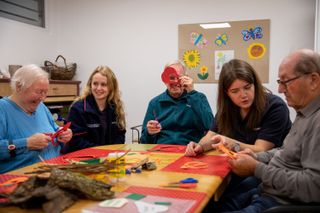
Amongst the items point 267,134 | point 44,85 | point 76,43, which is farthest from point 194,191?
point 76,43

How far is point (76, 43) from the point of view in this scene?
5.20 meters

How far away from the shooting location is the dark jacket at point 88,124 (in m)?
2.68

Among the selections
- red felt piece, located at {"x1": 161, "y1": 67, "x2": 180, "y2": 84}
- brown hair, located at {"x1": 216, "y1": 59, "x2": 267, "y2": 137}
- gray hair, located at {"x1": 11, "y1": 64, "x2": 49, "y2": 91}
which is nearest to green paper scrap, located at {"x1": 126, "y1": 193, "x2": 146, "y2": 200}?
Result: brown hair, located at {"x1": 216, "y1": 59, "x2": 267, "y2": 137}

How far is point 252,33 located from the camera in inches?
170

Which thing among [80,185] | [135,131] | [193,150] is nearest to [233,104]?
[193,150]

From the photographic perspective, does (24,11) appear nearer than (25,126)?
No

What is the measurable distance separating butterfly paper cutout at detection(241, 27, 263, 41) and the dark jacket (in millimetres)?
2376

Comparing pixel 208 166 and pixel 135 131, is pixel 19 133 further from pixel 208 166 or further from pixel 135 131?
pixel 135 131

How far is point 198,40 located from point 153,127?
225 cm

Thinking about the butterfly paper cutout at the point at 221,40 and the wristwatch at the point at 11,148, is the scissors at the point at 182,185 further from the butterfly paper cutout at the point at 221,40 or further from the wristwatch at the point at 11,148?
the butterfly paper cutout at the point at 221,40

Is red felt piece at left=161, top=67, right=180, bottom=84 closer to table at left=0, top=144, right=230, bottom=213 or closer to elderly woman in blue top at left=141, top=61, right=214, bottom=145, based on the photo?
elderly woman in blue top at left=141, top=61, right=214, bottom=145

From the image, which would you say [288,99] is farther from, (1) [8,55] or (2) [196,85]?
(1) [8,55]

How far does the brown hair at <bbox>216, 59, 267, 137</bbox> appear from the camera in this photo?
2.07 m

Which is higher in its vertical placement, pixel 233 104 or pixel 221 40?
pixel 221 40
